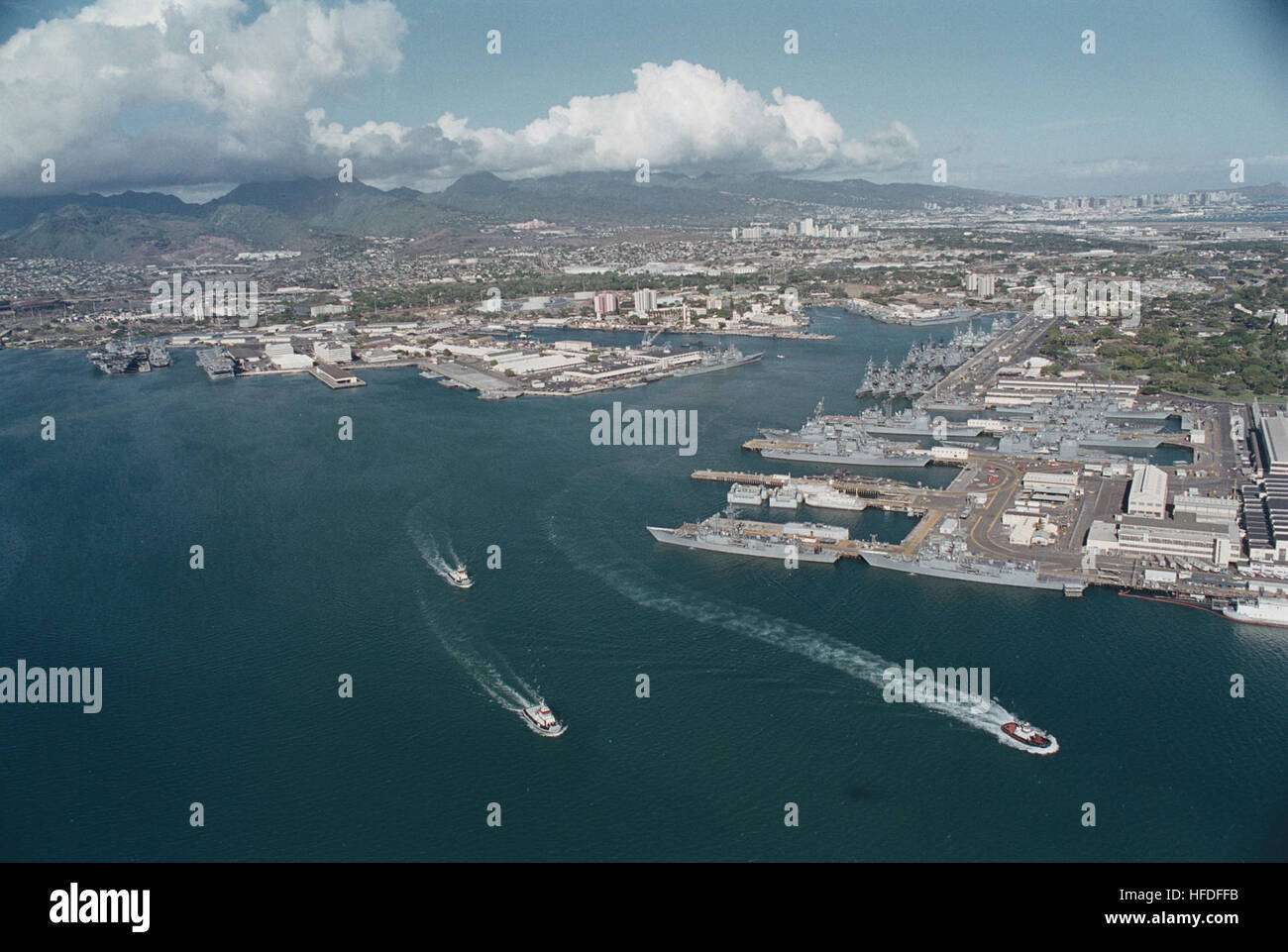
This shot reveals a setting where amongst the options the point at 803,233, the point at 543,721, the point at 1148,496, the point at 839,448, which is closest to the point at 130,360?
the point at 839,448

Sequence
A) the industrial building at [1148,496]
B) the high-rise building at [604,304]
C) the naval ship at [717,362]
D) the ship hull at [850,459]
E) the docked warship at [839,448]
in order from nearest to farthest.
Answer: the industrial building at [1148,496] < the ship hull at [850,459] < the docked warship at [839,448] < the naval ship at [717,362] < the high-rise building at [604,304]

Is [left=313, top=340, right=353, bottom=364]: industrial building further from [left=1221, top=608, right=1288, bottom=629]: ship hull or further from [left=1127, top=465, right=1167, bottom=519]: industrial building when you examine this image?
[left=1221, top=608, right=1288, bottom=629]: ship hull

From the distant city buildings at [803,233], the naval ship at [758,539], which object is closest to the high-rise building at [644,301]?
the naval ship at [758,539]

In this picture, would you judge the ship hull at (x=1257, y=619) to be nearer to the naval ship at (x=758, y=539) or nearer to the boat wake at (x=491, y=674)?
the naval ship at (x=758, y=539)

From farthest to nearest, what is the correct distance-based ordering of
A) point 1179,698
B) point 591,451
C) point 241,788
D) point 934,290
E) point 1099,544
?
point 934,290, point 591,451, point 1099,544, point 1179,698, point 241,788

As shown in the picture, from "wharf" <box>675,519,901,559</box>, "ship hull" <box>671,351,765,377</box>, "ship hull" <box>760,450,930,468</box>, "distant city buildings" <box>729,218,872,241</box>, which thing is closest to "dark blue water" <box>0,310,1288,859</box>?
"wharf" <box>675,519,901,559</box>

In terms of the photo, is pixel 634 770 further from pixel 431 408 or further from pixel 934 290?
pixel 934 290

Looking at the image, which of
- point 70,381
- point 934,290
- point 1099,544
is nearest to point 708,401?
point 1099,544
